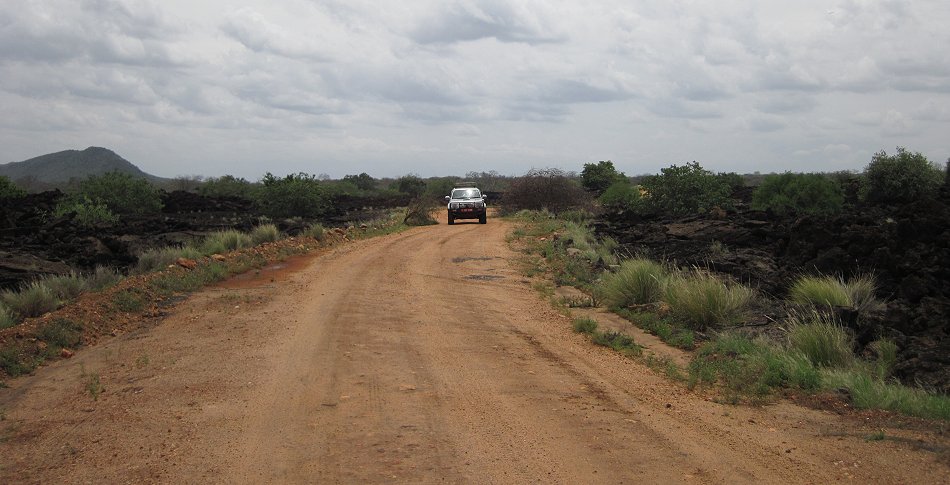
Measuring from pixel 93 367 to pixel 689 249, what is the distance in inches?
590

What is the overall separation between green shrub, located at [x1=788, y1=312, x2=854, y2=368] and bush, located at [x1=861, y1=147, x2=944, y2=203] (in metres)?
27.1

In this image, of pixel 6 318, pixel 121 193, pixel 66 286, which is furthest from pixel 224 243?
pixel 121 193

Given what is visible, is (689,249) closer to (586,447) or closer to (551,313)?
(551,313)

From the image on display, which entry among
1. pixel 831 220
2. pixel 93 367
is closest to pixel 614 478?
pixel 93 367

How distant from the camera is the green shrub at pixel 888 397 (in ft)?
23.7

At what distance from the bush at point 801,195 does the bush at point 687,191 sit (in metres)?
2.16

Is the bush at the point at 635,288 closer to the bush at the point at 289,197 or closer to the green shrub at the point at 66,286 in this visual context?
the green shrub at the point at 66,286

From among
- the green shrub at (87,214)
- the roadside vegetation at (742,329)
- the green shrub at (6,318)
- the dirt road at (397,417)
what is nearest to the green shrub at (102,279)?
the green shrub at (6,318)

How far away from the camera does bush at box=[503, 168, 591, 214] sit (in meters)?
46.7

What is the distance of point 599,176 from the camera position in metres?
69.8

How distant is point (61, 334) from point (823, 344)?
406 inches

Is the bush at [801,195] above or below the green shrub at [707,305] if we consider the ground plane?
above

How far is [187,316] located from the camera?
→ 1266cm

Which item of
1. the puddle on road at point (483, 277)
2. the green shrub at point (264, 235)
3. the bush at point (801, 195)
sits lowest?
the puddle on road at point (483, 277)
